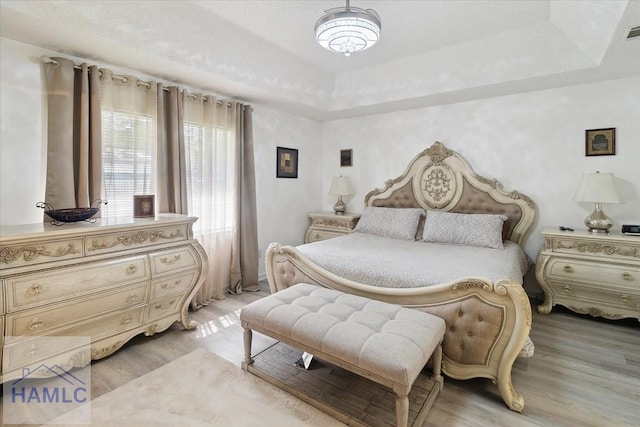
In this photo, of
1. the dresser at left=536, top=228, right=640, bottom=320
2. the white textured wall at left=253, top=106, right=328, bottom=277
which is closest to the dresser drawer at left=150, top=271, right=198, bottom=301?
the white textured wall at left=253, top=106, right=328, bottom=277

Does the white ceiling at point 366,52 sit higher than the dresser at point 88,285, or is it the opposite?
the white ceiling at point 366,52

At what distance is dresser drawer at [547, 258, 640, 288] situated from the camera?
8.70 ft

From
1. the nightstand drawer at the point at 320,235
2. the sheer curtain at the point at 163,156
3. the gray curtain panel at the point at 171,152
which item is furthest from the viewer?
the nightstand drawer at the point at 320,235

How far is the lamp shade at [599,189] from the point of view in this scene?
9.09ft

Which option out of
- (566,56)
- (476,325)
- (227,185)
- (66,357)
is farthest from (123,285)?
(566,56)

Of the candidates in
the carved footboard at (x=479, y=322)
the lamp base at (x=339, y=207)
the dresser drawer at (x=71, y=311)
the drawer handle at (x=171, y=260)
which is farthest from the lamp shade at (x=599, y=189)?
the dresser drawer at (x=71, y=311)

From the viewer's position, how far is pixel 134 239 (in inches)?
91.7

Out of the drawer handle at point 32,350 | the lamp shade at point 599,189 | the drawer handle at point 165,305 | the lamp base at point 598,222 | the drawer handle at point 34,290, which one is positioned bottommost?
the drawer handle at point 32,350

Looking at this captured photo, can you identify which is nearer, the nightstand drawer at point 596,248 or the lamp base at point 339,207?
the nightstand drawer at point 596,248

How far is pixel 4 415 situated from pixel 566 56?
4.68 m

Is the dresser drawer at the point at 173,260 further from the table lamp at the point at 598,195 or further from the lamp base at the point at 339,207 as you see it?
the table lamp at the point at 598,195

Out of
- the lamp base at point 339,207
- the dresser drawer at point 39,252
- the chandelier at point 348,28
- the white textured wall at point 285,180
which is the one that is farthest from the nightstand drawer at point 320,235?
the dresser drawer at point 39,252

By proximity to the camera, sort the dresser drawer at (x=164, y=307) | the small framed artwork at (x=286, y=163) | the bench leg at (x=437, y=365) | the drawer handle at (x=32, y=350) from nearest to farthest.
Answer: the drawer handle at (x=32, y=350) < the bench leg at (x=437, y=365) < the dresser drawer at (x=164, y=307) < the small framed artwork at (x=286, y=163)

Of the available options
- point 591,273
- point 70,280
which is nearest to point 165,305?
point 70,280
